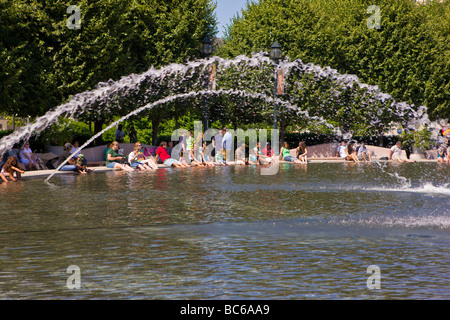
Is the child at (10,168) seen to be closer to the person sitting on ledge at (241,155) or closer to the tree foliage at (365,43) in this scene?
the person sitting on ledge at (241,155)

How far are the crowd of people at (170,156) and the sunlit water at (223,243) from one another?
7.07m

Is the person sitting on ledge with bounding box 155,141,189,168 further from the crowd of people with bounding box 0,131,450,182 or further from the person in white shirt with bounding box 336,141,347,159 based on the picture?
the person in white shirt with bounding box 336,141,347,159

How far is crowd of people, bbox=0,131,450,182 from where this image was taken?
25.9 metres

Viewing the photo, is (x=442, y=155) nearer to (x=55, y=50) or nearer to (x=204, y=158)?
(x=204, y=158)

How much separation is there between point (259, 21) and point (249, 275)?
40005mm

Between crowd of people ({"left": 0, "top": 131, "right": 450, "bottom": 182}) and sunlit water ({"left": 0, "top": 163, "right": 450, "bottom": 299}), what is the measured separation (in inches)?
278

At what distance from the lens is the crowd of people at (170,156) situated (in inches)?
1021

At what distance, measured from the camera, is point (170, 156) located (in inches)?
1300

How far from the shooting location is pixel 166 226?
11703 millimetres

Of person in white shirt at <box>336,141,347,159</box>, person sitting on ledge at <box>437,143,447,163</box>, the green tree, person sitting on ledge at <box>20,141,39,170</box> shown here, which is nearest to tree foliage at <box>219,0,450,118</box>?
person in white shirt at <box>336,141,347,159</box>

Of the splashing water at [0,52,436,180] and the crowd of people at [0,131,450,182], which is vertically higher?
the splashing water at [0,52,436,180]

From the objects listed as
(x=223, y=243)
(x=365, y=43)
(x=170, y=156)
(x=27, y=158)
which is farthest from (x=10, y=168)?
(x=365, y=43)

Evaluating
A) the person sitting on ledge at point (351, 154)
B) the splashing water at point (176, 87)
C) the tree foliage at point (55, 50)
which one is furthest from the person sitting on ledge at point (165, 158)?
the person sitting on ledge at point (351, 154)
